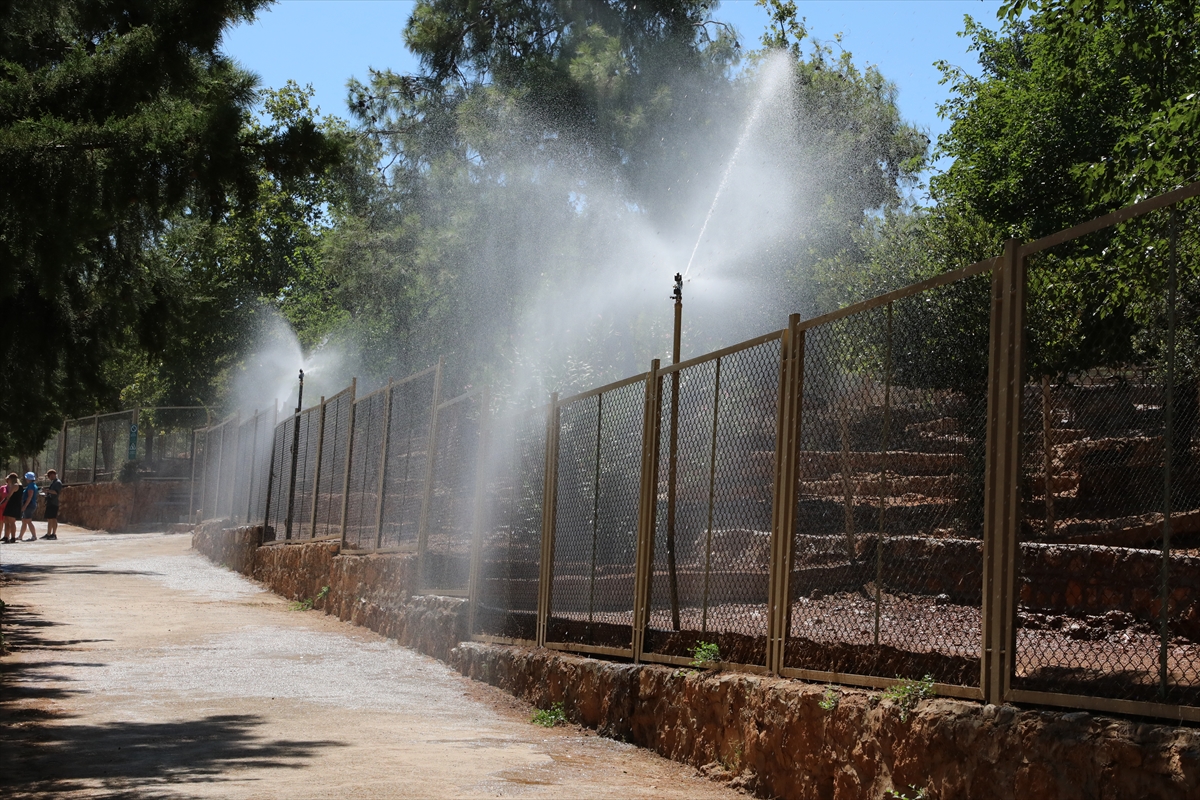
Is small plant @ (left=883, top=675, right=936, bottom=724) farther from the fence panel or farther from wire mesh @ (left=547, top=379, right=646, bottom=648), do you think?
the fence panel

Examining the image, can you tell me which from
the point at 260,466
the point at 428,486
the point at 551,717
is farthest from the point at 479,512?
the point at 260,466

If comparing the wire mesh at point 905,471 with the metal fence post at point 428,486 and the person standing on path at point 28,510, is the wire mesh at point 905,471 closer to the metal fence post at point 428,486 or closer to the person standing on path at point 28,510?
the metal fence post at point 428,486

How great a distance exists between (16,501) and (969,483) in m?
28.5

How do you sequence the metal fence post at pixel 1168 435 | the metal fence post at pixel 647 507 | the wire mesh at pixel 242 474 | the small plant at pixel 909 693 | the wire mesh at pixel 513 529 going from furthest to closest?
the wire mesh at pixel 242 474
the wire mesh at pixel 513 529
the metal fence post at pixel 647 507
the small plant at pixel 909 693
the metal fence post at pixel 1168 435

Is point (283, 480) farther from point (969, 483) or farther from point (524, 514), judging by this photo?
point (969, 483)

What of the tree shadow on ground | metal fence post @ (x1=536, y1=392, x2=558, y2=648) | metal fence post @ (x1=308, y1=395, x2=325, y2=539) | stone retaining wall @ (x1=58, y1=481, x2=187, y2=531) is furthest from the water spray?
stone retaining wall @ (x1=58, y1=481, x2=187, y2=531)

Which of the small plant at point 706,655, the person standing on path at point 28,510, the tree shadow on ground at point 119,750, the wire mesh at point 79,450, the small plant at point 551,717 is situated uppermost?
the wire mesh at point 79,450

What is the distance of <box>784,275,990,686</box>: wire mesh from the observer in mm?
5219

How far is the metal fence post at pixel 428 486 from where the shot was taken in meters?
12.8

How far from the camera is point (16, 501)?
29312 mm

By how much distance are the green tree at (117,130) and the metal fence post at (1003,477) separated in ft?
15.0

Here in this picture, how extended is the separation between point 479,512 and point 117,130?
17.5 ft

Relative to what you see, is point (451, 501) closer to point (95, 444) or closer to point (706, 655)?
point (706, 655)

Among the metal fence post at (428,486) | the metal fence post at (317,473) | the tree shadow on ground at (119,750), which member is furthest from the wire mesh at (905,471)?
the metal fence post at (317,473)
